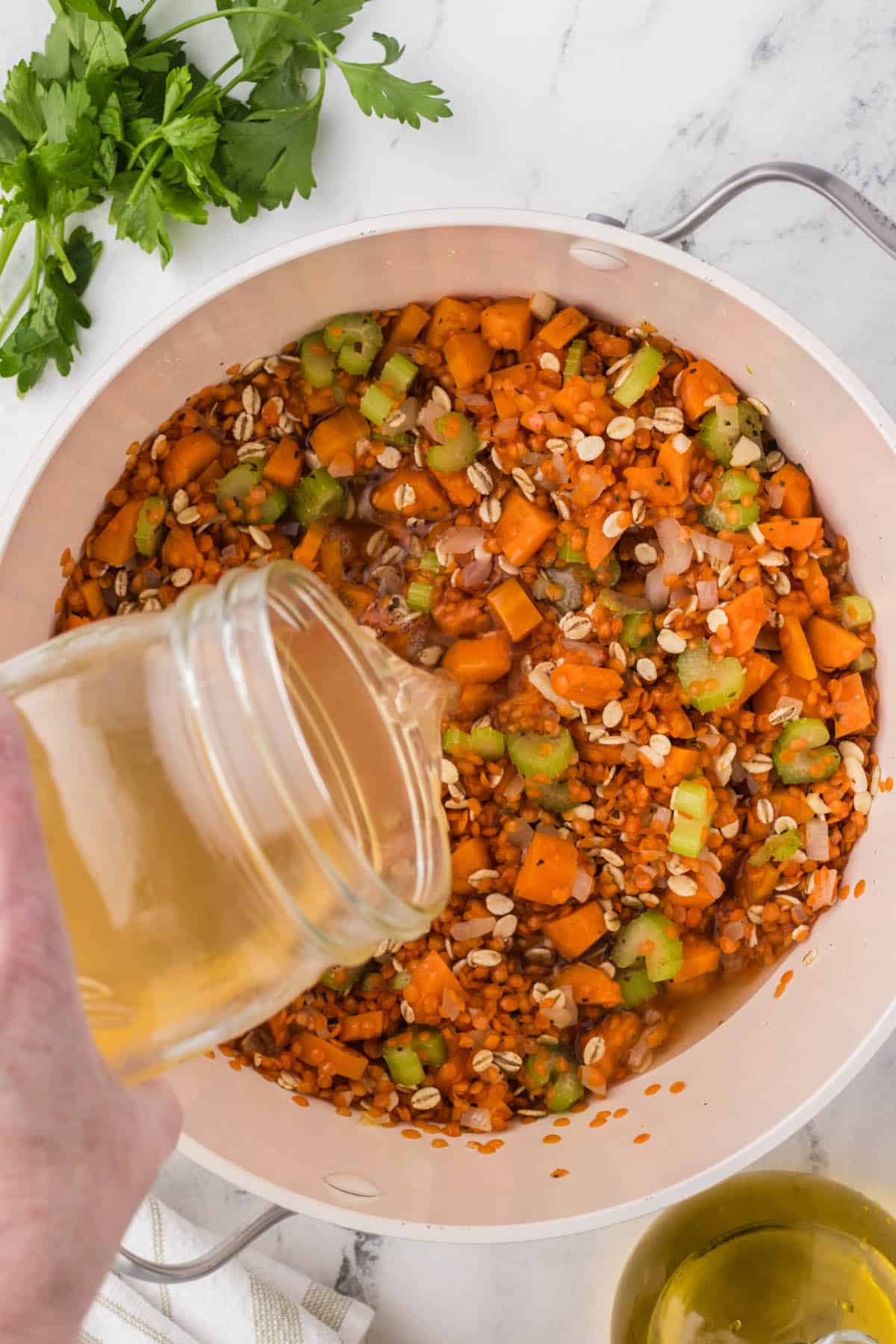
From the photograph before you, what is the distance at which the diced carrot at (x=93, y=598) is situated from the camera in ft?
5.09

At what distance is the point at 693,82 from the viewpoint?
5.48 ft

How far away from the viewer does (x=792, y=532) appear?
1571 mm

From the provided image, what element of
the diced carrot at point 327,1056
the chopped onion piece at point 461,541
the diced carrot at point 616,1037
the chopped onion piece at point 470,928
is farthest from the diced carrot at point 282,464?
the diced carrot at point 616,1037

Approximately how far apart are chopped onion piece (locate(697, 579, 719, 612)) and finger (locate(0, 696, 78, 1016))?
3.44ft

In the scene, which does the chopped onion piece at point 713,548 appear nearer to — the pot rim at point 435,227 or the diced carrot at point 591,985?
the pot rim at point 435,227

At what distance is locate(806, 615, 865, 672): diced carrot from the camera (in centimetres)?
157

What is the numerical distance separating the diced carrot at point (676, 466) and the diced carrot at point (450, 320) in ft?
1.00

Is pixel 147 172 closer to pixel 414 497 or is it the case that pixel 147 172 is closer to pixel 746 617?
pixel 414 497

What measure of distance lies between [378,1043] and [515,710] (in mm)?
508

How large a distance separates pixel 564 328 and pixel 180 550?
59 cm

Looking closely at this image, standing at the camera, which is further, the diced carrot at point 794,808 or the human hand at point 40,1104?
the diced carrot at point 794,808

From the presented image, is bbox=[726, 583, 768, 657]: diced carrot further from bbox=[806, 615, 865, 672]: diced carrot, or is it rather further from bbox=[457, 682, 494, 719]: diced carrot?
bbox=[457, 682, 494, 719]: diced carrot

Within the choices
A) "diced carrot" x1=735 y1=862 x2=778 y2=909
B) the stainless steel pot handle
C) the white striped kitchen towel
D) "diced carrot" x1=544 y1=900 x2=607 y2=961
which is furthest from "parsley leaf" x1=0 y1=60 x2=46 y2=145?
the white striped kitchen towel

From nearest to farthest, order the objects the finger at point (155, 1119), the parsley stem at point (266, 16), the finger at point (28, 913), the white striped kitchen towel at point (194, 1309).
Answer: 1. the finger at point (28, 913)
2. the finger at point (155, 1119)
3. the parsley stem at point (266, 16)
4. the white striped kitchen towel at point (194, 1309)
